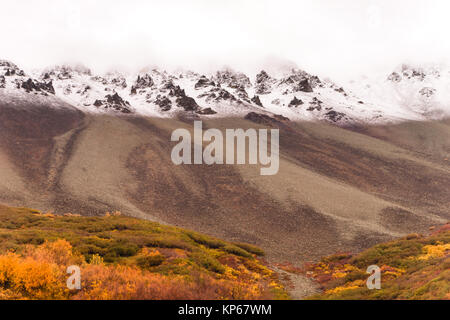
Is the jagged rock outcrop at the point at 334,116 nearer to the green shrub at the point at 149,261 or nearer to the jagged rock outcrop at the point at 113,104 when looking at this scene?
the jagged rock outcrop at the point at 113,104

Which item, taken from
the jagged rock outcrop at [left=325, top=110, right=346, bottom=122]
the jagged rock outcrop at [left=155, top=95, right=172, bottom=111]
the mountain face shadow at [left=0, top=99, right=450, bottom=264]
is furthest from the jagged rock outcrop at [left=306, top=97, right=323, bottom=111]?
the jagged rock outcrop at [left=155, top=95, right=172, bottom=111]

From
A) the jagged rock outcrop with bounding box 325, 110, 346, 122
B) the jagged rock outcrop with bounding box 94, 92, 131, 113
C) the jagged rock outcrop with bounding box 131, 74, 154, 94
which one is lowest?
the jagged rock outcrop with bounding box 94, 92, 131, 113

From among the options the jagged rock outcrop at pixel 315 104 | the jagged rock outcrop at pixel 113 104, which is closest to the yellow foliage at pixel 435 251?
the jagged rock outcrop at pixel 113 104

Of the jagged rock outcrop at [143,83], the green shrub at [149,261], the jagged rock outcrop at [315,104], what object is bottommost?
the green shrub at [149,261]

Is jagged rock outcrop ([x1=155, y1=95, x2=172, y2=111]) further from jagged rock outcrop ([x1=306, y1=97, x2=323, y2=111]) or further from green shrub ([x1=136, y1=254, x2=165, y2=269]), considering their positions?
green shrub ([x1=136, y1=254, x2=165, y2=269])

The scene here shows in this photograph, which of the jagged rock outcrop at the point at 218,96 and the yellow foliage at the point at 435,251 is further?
the jagged rock outcrop at the point at 218,96

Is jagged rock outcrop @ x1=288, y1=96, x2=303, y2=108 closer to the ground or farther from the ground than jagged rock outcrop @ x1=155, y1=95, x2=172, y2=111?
farther from the ground

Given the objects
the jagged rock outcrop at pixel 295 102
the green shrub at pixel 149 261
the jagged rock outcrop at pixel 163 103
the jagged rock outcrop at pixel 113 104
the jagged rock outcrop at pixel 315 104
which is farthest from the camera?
the jagged rock outcrop at pixel 295 102

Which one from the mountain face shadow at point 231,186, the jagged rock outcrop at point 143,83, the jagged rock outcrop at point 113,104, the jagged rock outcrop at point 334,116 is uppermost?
the jagged rock outcrop at point 143,83

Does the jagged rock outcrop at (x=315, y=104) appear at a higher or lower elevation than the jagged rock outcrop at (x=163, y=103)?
higher

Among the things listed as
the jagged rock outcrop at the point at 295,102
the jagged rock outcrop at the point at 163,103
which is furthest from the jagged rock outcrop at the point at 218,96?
the jagged rock outcrop at the point at 295,102

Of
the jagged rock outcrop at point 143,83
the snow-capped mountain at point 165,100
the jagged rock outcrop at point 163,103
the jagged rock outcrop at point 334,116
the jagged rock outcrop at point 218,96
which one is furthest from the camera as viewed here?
the jagged rock outcrop at point 143,83

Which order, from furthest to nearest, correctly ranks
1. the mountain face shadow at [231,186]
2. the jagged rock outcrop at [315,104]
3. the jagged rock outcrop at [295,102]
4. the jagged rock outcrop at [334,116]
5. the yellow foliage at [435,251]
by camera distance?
the jagged rock outcrop at [295,102] → the jagged rock outcrop at [315,104] → the jagged rock outcrop at [334,116] → the mountain face shadow at [231,186] → the yellow foliage at [435,251]

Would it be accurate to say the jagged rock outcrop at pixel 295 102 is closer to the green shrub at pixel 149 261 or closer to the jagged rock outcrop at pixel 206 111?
the jagged rock outcrop at pixel 206 111
